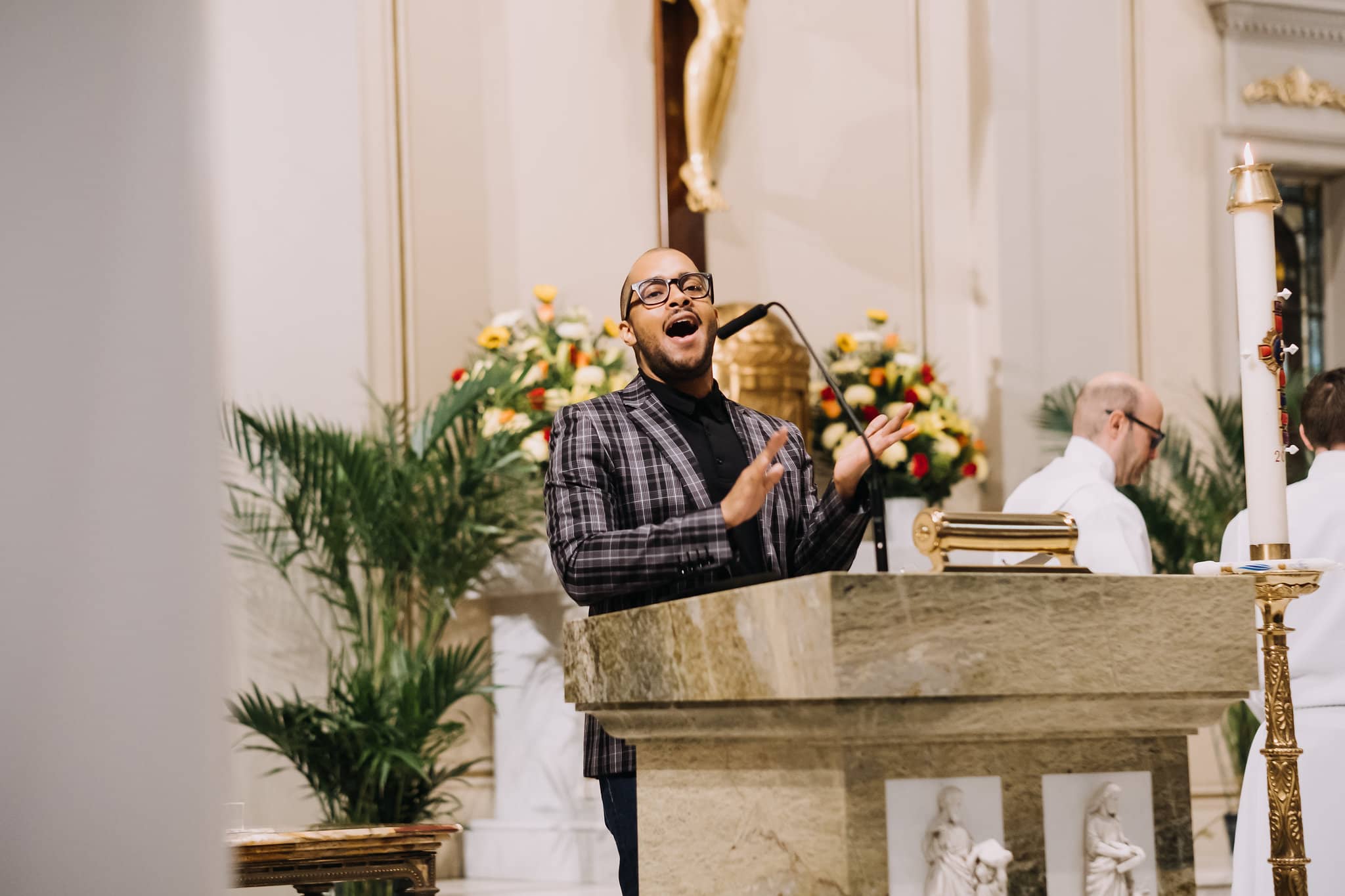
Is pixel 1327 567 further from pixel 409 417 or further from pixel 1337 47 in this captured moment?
pixel 1337 47

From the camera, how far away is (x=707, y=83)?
6.84 metres

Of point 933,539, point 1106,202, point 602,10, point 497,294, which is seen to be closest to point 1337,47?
point 1106,202

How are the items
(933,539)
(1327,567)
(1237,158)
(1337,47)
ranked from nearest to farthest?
1. (933,539)
2. (1327,567)
3. (1237,158)
4. (1337,47)

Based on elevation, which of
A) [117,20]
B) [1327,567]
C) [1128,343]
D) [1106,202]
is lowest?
[1327,567]

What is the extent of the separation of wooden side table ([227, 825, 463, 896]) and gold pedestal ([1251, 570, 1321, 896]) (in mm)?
2241

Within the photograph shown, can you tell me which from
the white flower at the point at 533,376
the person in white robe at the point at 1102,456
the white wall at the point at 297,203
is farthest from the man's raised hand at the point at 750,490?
the white wall at the point at 297,203

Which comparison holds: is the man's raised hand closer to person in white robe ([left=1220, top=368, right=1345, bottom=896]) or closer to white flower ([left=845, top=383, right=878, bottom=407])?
person in white robe ([left=1220, top=368, right=1345, bottom=896])

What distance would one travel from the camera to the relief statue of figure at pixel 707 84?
268 inches

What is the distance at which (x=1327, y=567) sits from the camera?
6.79 feet

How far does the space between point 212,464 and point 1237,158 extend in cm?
753

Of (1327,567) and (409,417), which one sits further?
(409,417)

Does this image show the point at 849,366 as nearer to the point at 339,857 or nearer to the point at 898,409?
the point at 898,409

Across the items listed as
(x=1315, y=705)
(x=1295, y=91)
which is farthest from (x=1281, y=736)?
(x=1295, y=91)

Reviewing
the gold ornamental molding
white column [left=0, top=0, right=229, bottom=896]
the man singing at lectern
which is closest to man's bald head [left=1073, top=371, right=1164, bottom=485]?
the man singing at lectern
